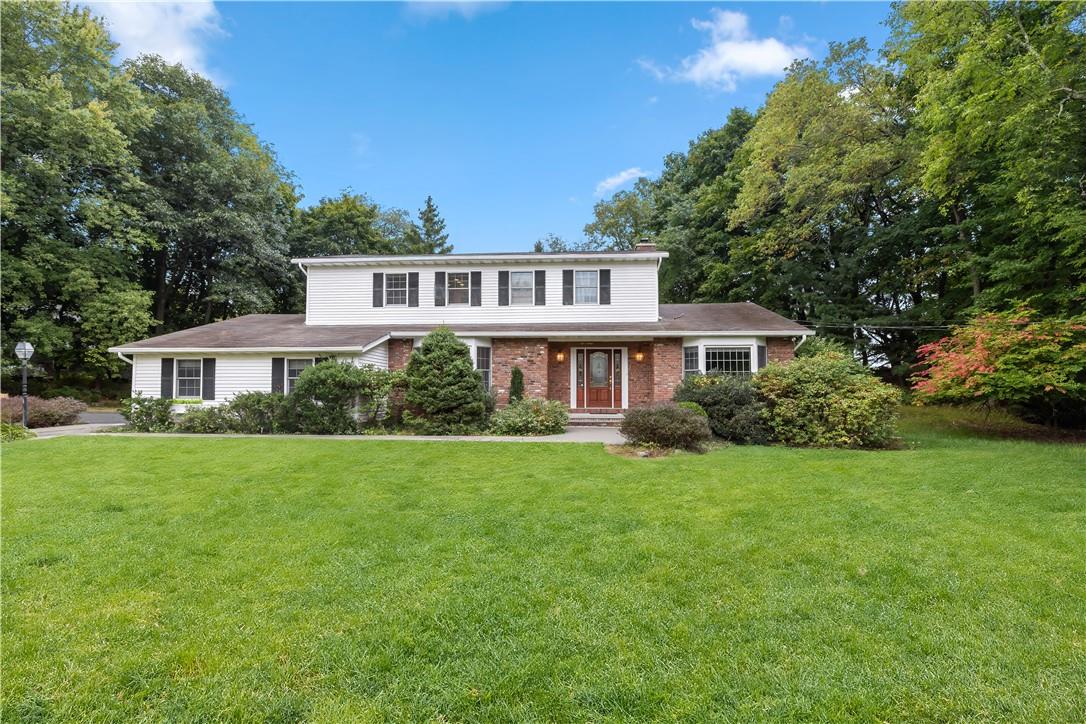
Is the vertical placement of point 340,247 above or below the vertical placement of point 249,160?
below

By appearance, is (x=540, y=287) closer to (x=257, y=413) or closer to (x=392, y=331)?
(x=392, y=331)

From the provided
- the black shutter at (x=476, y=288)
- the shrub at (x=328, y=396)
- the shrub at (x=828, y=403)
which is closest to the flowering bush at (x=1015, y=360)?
the shrub at (x=828, y=403)

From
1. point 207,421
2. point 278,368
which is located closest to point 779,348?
point 278,368

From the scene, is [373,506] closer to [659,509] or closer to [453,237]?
[659,509]

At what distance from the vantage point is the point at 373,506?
5.73 meters

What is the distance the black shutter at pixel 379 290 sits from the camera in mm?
16984

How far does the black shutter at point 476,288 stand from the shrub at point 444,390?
3.75 m

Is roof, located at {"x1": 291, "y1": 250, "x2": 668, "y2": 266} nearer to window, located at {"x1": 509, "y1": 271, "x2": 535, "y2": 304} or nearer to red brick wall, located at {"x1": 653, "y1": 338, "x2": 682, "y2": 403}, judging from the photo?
window, located at {"x1": 509, "y1": 271, "x2": 535, "y2": 304}

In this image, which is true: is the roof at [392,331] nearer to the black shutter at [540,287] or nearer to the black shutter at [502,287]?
the black shutter at [540,287]

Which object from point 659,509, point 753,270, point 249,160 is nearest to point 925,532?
point 659,509

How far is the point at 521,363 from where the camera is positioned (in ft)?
49.8

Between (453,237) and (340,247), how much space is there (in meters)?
15.6

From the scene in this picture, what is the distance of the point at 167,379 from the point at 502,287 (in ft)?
34.0

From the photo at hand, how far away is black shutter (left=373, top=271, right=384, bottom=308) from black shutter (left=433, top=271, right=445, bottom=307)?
6.05 feet
